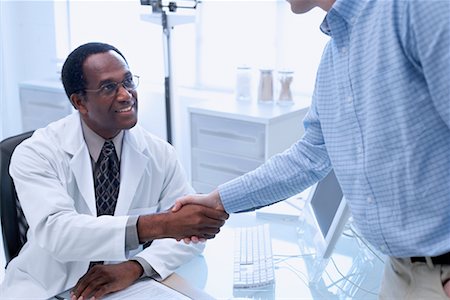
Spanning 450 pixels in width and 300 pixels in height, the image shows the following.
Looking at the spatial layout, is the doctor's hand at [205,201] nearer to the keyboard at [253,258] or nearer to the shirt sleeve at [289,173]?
the shirt sleeve at [289,173]

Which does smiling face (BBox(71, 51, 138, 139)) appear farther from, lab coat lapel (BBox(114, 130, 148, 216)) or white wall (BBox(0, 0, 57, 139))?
white wall (BBox(0, 0, 57, 139))

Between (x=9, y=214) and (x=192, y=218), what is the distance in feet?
1.76

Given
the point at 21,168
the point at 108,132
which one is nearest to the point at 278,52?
the point at 108,132

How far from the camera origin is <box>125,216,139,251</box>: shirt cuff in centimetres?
129

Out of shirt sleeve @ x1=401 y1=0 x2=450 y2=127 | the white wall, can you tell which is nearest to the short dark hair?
shirt sleeve @ x1=401 y1=0 x2=450 y2=127

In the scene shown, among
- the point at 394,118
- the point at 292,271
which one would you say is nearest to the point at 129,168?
the point at 292,271

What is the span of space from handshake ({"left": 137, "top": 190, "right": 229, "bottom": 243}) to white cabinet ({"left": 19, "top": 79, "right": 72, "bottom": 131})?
2.35 m

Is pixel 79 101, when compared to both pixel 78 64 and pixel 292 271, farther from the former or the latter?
pixel 292 271

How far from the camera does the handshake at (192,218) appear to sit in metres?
1.36

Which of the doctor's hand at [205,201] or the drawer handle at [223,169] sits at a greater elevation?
the doctor's hand at [205,201]

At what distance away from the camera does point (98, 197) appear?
1.47 m

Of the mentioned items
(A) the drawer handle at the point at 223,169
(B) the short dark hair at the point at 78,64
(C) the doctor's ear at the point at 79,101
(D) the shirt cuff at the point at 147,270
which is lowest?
(A) the drawer handle at the point at 223,169

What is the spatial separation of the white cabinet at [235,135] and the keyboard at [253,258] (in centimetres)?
112

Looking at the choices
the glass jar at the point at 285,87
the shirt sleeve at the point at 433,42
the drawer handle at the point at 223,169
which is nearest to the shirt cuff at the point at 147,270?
the shirt sleeve at the point at 433,42
